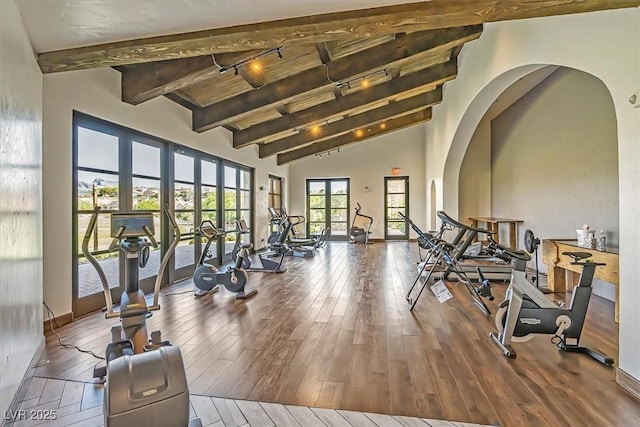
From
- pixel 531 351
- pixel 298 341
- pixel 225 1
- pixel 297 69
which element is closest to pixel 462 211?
pixel 297 69

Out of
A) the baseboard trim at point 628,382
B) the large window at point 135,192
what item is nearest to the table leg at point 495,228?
the baseboard trim at point 628,382

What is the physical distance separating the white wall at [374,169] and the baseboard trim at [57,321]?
30.2 feet

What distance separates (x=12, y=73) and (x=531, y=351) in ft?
14.4

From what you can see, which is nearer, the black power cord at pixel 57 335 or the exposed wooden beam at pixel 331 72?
the black power cord at pixel 57 335

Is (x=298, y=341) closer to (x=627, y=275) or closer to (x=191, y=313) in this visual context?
(x=191, y=313)

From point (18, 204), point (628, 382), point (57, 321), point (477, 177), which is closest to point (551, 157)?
point (477, 177)

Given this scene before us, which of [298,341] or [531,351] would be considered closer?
Answer: [531,351]

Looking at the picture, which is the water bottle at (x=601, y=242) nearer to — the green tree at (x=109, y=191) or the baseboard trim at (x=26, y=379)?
the baseboard trim at (x=26, y=379)

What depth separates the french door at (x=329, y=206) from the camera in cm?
1241

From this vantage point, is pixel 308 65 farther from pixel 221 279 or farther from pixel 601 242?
pixel 601 242

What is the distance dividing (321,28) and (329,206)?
9.99 meters

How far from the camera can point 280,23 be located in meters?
2.65

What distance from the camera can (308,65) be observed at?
209 inches

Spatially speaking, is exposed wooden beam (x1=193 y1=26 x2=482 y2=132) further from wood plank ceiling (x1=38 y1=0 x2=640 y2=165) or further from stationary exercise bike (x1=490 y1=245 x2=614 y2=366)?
stationary exercise bike (x1=490 y1=245 x2=614 y2=366)
